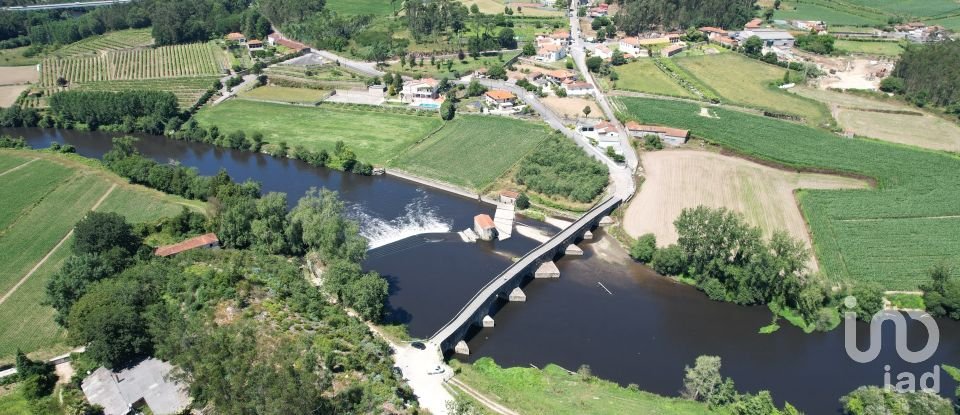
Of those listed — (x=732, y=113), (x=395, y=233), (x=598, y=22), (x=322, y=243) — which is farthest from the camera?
(x=598, y=22)

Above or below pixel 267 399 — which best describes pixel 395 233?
below

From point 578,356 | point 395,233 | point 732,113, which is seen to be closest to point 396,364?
point 578,356

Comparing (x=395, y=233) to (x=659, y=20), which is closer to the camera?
(x=395, y=233)

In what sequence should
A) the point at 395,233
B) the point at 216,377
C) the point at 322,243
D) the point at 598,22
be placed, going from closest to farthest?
the point at 216,377 < the point at 322,243 < the point at 395,233 < the point at 598,22

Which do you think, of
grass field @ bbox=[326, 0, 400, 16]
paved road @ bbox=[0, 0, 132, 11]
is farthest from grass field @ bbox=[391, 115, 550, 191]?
paved road @ bbox=[0, 0, 132, 11]

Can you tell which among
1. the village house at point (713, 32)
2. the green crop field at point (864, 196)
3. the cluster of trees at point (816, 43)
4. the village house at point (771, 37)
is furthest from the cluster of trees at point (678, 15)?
the green crop field at point (864, 196)

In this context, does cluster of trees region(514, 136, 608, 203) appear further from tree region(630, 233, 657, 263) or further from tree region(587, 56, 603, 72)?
tree region(587, 56, 603, 72)

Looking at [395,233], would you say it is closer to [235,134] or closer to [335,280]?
[335,280]
